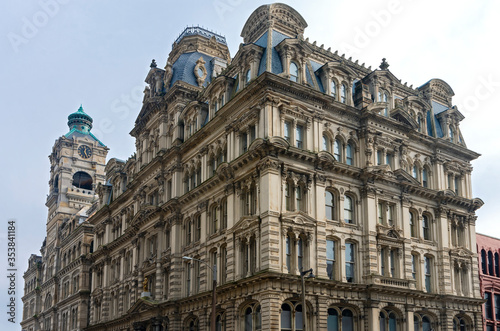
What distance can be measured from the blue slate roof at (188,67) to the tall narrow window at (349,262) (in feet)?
77.2

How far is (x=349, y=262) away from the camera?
142 ft

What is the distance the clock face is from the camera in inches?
4087

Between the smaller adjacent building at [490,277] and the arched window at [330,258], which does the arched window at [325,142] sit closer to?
the arched window at [330,258]

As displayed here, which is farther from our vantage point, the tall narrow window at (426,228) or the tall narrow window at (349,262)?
the tall narrow window at (426,228)

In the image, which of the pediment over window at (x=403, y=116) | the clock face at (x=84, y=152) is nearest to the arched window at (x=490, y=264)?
the pediment over window at (x=403, y=116)

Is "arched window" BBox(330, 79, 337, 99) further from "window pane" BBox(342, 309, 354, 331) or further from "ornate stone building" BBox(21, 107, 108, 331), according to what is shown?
"ornate stone building" BBox(21, 107, 108, 331)

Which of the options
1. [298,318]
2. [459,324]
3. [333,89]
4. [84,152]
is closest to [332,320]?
[298,318]

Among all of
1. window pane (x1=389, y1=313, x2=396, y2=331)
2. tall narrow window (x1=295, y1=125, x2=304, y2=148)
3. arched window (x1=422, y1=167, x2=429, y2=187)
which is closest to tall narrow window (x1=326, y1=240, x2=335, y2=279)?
window pane (x1=389, y1=313, x2=396, y2=331)

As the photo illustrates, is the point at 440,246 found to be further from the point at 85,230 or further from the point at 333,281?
the point at 85,230

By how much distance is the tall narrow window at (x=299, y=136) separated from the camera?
1694 inches

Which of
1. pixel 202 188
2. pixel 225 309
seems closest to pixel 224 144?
pixel 202 188

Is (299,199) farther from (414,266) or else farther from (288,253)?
(414,266)

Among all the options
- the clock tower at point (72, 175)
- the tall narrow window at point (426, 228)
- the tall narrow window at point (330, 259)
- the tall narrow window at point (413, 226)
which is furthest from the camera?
the clock tower at point (72, 175)

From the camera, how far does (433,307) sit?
154 feet
